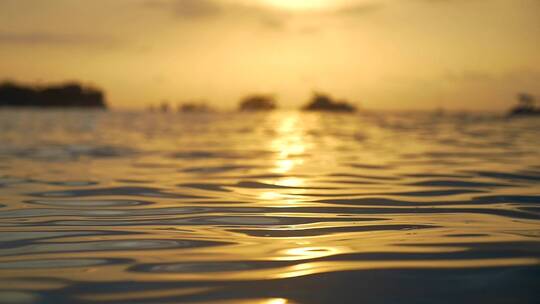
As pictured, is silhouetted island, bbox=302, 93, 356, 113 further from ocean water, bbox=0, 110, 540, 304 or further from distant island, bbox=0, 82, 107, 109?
ocean water, bbox=0, 110, 540, 304

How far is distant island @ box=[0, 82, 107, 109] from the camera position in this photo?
128375mm

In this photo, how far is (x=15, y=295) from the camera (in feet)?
8.34

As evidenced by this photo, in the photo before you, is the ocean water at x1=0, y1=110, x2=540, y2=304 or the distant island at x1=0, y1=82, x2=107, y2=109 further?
the distant island at x1=0, y1=82, x2=107, y2=109

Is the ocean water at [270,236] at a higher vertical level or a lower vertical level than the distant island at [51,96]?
lower

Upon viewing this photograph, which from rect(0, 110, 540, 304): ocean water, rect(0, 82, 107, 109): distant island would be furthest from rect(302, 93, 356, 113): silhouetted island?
rect(0, 110, 540, 304): ocean water

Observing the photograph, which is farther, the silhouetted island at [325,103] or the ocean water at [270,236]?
the silhouetted island at [325,103]

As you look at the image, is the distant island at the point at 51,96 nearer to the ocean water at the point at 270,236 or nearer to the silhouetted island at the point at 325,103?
the silhouetted island at the point at 325,103

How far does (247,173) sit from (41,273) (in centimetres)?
559

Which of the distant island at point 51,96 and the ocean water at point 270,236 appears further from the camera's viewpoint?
the distant island at point 51,96

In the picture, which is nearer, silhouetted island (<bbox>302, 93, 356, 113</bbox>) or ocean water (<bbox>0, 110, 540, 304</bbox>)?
ocean water (<bbox>0, 110, 540, 304</bbox>)

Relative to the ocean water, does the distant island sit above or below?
above

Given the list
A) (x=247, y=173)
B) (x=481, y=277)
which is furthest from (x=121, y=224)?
(x=247, y=173)

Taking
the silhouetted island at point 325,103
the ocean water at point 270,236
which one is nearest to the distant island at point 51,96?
the silhouetted island at point 325,103

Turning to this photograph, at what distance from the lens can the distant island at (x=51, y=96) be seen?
128375 millimetres
